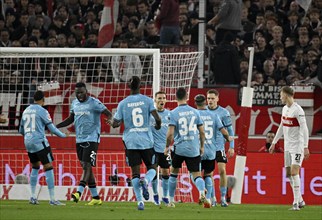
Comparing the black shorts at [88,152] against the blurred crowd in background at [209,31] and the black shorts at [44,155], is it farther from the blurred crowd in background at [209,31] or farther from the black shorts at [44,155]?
the blurred crowd in background at [209,31]

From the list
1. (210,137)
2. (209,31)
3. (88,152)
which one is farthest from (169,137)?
(209,31)

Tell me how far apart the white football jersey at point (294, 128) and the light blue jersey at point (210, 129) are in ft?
4.61

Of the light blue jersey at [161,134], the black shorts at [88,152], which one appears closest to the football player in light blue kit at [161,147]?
the light blue jersey at [161,134]

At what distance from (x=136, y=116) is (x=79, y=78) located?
7759mm

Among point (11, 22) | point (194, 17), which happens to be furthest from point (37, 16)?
point (194, 17)

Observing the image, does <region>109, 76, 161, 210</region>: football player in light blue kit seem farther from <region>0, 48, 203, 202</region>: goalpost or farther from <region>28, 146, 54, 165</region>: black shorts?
<region>0, 48, 203, 202</region>: goalpost

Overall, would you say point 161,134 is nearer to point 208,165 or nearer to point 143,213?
point 208,165

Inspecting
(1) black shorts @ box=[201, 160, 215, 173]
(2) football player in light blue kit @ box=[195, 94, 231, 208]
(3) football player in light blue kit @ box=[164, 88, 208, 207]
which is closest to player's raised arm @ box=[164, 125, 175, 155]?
(3) football player in light blue kit @ box=[164, 88, 208, 207]

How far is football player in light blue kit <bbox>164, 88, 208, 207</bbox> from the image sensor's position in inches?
773

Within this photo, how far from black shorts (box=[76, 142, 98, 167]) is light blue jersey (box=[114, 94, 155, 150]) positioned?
1.58 meters

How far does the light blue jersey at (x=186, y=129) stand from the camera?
774 inches

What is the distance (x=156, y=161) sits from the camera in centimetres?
2161

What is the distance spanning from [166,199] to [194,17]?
852 centimetres

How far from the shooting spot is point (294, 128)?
805 inches
